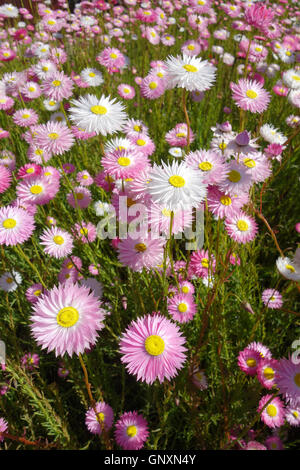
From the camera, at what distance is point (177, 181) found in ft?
2.93

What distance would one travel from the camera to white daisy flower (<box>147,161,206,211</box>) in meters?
0.85

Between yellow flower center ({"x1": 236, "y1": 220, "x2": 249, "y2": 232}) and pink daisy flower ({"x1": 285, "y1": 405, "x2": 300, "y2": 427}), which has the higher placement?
yellow flower center ({"x1": 236, "y1": 220, "x2": 249, "y2": 232})

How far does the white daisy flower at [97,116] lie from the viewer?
109 cm

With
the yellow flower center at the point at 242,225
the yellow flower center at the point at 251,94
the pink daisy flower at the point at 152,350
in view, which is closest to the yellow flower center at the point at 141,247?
the pink daisy flower at the point at 152,350

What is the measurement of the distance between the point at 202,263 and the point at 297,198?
1.20 metres

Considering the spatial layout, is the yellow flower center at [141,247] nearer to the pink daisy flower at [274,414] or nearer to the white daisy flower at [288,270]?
the white daisy flower at [288,270]

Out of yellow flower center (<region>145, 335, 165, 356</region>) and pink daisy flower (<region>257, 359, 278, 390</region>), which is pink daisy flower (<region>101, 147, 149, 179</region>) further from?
pink daisy flower (<region>257, 359, 278, 390</region>)

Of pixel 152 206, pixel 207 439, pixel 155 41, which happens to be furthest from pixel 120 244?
pixel 155 41

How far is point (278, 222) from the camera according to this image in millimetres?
2271

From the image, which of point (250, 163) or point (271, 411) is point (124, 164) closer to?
point (250, 163)

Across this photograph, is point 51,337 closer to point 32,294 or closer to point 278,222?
point 32,294

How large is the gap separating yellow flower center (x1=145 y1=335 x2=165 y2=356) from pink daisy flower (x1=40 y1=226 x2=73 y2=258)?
2.78 feet

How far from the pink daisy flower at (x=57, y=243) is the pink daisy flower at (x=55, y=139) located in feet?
1.60

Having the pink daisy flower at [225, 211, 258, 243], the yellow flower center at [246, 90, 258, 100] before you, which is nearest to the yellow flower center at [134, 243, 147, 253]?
the pink daisy flower at [225, 211, 258, 243]
